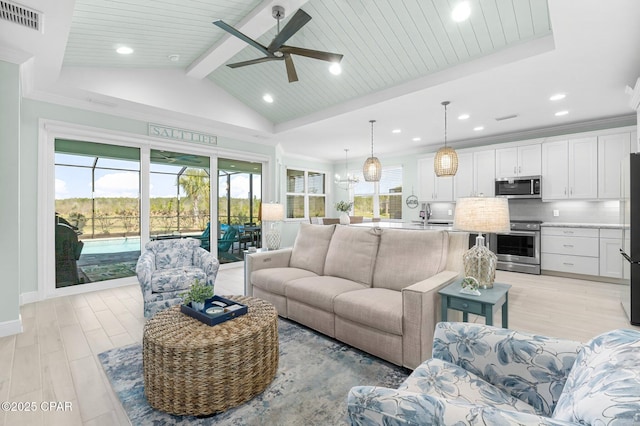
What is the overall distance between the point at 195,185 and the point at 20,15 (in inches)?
124

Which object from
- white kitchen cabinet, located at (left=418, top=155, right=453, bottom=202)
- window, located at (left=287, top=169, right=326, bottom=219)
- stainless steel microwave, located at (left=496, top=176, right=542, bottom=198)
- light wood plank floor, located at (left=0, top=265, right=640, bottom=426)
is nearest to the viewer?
light wood plank floor, located at (left=0, top=265, right=640, bottom=426)

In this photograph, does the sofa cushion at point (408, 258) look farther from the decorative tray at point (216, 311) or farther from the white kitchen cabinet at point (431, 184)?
the white kitchen cabinet at point (431, 184)

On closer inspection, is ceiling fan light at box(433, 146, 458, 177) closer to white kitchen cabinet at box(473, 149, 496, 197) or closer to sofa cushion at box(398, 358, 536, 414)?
white kitchen cabinet at box(473, 149, 496, 197)

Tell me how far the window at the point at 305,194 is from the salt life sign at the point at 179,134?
292cm

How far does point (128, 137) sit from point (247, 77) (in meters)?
2.06

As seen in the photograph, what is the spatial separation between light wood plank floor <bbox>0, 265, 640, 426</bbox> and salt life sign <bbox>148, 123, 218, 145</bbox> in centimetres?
247

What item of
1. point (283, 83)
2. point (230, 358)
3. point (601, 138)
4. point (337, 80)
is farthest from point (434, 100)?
point (230, 358)

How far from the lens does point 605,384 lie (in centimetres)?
79

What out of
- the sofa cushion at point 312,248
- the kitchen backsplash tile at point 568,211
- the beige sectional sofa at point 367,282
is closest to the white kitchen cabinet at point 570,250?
the kitchen backsplash tile at point 568,211

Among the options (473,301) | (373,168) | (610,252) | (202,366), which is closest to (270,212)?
(373,168)

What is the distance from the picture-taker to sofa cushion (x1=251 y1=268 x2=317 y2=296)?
3092 millimetres

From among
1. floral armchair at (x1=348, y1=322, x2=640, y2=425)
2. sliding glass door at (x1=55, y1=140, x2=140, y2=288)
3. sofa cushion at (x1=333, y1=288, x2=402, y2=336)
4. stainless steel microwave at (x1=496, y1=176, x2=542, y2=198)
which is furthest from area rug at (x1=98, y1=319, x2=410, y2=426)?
stainless steel microwave at (x1=496, y1=176, x2=542, y2=198)

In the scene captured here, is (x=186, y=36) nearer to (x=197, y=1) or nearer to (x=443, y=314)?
(x=197, y=1)

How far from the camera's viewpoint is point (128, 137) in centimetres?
456
